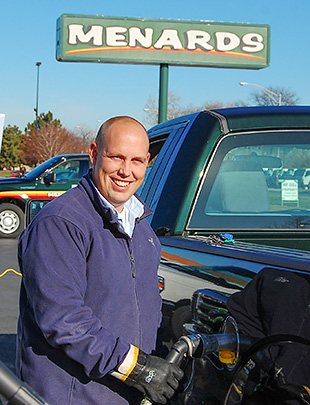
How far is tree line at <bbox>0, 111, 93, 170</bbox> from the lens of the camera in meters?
66.6

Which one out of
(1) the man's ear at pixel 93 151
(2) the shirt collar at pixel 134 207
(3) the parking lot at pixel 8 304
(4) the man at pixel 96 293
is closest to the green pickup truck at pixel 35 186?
(3) the parking lot at pixel 8 304

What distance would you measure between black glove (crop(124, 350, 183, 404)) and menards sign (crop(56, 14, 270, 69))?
1810 cm

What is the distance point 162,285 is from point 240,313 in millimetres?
774

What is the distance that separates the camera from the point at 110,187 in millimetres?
2367

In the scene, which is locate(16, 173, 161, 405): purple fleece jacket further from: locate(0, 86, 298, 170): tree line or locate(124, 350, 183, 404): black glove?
locate(0, 86, 298, 170): tree line

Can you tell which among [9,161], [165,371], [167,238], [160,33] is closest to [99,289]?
[165,371]

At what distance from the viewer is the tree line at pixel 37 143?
66.6 m

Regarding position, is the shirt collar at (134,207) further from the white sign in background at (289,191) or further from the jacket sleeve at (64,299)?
the white sign in background at (289,191)

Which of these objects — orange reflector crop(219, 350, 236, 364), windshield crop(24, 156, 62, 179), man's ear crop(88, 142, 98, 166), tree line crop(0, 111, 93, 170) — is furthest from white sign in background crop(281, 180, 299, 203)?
tree line crop(0, 111, 93, 170)

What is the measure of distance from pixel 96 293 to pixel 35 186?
13.3 meters

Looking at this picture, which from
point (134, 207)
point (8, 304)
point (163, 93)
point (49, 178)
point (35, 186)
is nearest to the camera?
point (134, 207)

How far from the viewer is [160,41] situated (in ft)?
64.4

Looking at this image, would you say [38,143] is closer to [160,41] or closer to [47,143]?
[47,143]

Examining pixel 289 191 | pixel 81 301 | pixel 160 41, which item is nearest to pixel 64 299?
pixel 81 301
